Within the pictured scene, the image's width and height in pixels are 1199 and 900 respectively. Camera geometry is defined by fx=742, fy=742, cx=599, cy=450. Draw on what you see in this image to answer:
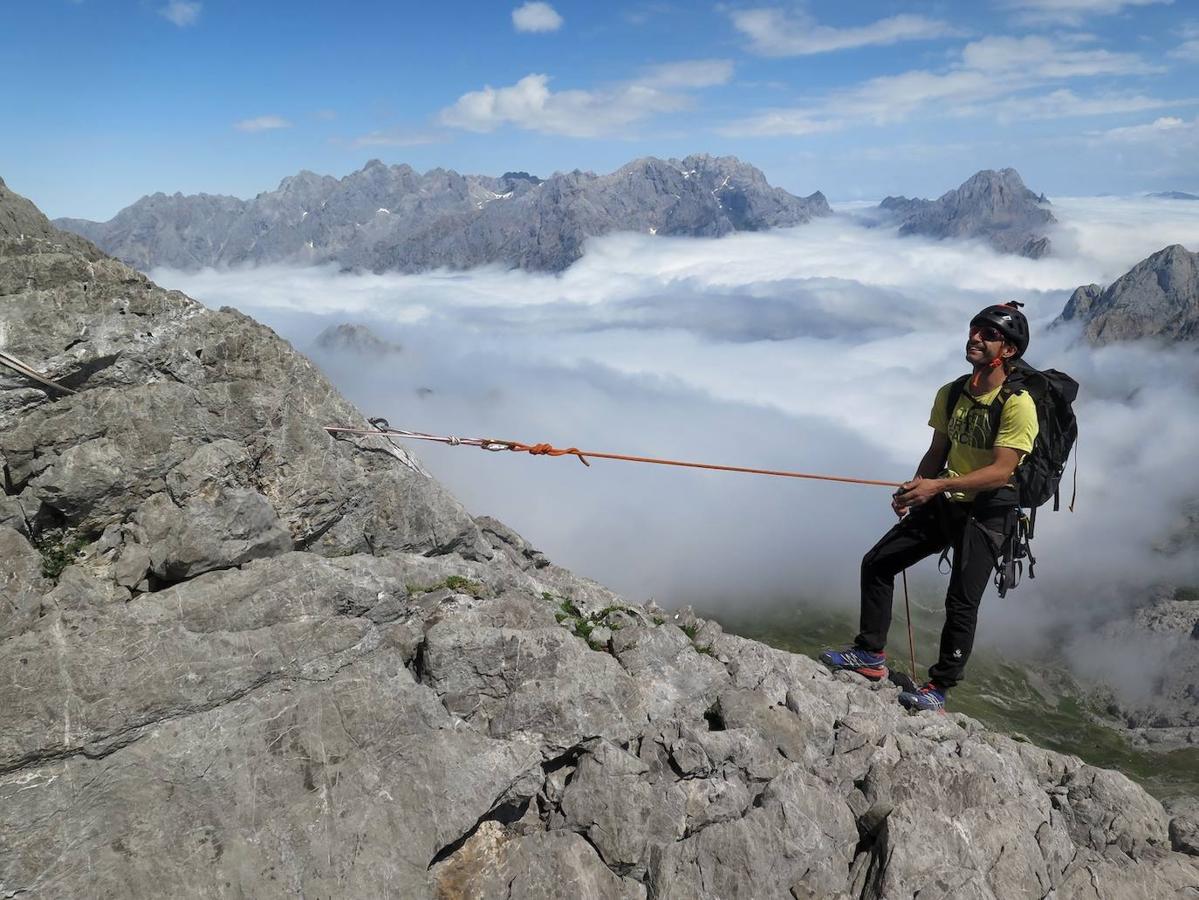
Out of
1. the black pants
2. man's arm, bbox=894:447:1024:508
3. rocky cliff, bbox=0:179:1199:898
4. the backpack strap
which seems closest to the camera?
rocky cliff, bbox=0:179:1199:898

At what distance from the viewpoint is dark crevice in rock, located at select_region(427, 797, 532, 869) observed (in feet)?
30.0

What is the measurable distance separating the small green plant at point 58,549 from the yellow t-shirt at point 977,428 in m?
12.7

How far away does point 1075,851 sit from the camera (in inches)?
446

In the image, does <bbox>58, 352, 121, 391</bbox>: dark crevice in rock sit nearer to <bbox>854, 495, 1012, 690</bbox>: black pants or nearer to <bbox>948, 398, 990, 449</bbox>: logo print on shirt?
<bbox>854, 495, 1012, 690</bbox>: black pants

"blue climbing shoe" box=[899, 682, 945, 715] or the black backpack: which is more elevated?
the black backpack

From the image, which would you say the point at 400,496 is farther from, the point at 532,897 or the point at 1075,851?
the point at 1075,851

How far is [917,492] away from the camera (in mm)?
11625

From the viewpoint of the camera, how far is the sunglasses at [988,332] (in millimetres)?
11180

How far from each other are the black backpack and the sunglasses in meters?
0.68

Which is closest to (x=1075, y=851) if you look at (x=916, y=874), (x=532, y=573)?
(x=916, y=874)

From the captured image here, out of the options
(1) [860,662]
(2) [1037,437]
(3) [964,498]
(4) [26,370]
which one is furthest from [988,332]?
(4) [26,370]

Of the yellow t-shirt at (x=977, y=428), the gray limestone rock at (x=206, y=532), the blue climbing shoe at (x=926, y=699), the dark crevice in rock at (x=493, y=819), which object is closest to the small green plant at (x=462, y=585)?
the gray limestone rock at (x=206, y=532)

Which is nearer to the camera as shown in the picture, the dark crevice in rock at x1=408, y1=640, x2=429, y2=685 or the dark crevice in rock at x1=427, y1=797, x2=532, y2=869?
the dark crevice in rock at x1=427, y1=797, x2=532, y2=869

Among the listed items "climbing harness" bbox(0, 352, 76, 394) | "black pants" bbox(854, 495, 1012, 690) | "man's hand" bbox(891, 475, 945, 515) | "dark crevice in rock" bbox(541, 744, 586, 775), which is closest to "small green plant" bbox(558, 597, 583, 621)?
"dark crevice in rock" bbox(541, 744, 586, 775)
